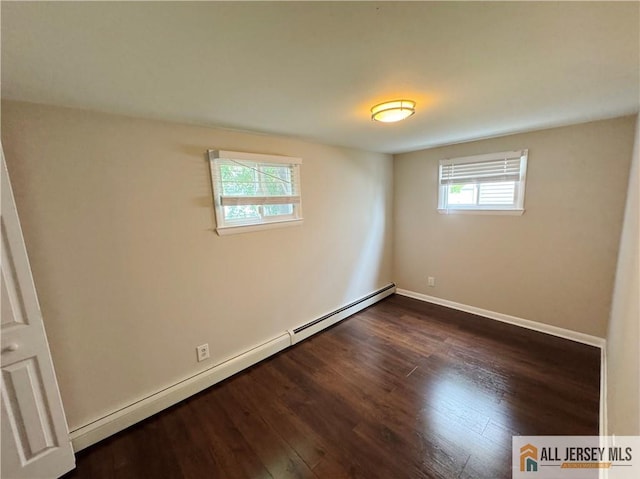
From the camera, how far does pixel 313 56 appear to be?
3.69 ft

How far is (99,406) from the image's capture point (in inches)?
67.3

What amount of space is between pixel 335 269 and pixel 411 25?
257cm

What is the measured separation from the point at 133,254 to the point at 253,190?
1083mm

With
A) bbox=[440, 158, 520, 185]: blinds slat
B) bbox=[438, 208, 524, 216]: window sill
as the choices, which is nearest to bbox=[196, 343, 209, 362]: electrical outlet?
bbox=[438, 208, 524, 216]: window sill

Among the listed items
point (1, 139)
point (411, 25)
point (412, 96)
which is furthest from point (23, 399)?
point (412, 96)

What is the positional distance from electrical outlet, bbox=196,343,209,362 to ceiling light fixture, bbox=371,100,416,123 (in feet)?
7.48

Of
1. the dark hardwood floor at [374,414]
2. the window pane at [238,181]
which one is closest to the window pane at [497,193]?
the dark hardwood floor at [374,414]

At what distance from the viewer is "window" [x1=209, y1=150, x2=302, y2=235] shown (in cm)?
214

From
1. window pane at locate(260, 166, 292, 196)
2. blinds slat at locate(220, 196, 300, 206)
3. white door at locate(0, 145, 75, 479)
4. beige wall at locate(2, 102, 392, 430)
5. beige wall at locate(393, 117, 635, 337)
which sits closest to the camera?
white door at locate(0, 145, 75, 479)

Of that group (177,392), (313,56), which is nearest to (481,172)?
(313,56)

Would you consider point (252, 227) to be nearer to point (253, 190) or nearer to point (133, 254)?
point (253, 190)

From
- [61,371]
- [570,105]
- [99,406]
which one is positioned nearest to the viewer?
[61,371]

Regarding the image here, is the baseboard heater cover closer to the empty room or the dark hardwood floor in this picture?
the empty room

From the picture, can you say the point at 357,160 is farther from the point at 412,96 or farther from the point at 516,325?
the point at 516,325
